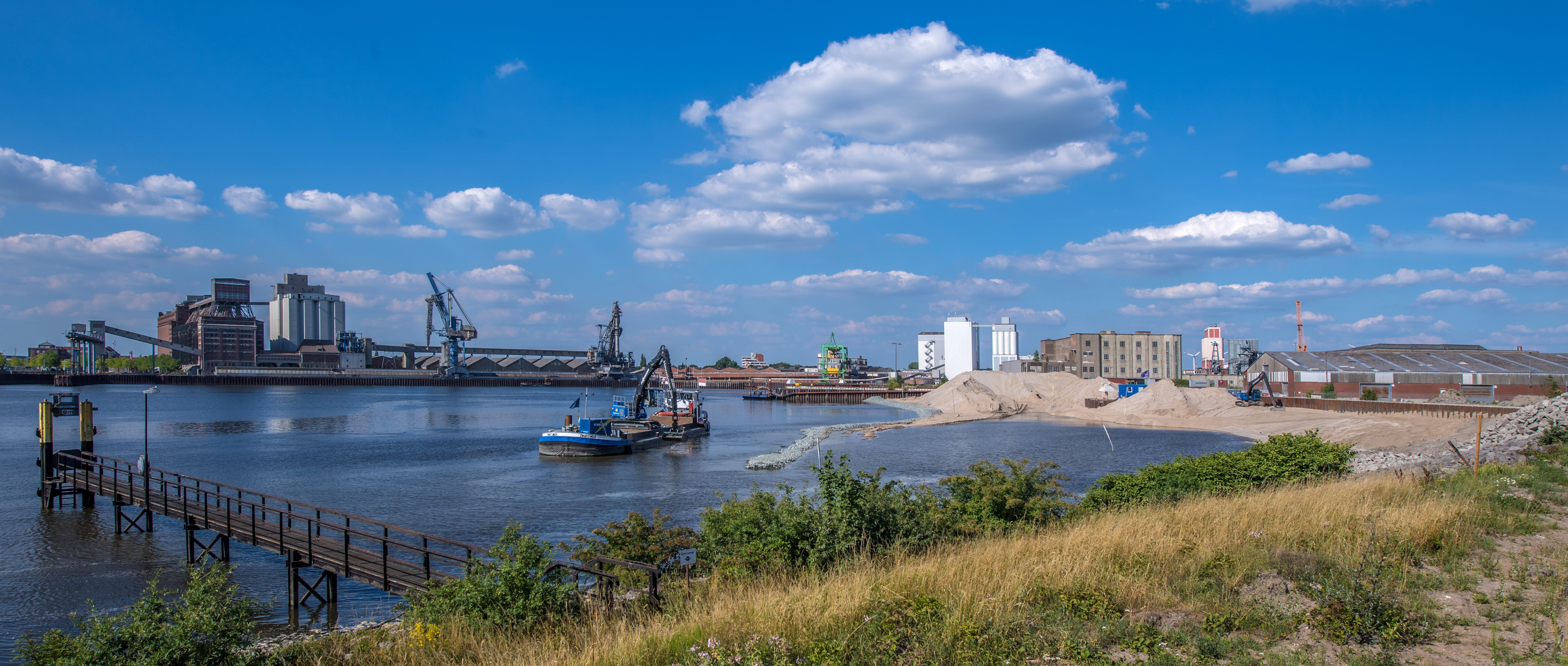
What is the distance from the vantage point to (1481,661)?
6.52m

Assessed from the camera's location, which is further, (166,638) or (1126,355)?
(1126,355)

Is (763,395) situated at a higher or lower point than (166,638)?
lower

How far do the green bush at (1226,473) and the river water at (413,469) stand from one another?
29.9 feet

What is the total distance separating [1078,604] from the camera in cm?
786

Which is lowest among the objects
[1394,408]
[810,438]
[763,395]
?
[763,395]

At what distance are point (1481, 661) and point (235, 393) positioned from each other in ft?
547

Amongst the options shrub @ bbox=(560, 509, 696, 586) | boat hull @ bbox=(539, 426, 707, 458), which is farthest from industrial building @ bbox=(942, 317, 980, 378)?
shrub @ bbox=(560, 509, 696, 586)

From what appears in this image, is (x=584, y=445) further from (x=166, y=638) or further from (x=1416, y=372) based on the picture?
(x=1416, y=372)

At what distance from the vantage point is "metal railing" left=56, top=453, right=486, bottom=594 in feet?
50.1

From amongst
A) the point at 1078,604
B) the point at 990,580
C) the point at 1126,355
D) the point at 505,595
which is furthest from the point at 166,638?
the point at 1126,355

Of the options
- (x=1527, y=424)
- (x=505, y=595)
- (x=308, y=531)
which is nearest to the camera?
(x=505, y=595)

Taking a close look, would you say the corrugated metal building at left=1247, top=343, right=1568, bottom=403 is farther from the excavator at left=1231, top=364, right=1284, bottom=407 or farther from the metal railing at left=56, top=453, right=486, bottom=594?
the metal railing at left=56, top=453, right=486, bottom=594

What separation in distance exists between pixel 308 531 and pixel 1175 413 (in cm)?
6837

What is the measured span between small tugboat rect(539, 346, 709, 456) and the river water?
986mm
